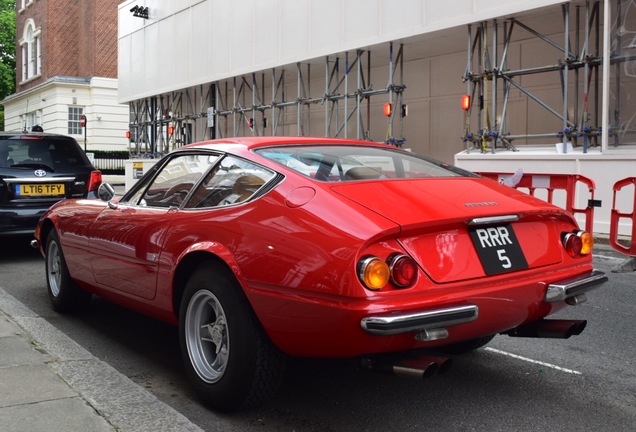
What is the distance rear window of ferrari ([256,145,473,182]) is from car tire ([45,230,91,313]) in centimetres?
256

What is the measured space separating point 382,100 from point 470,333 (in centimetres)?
1907

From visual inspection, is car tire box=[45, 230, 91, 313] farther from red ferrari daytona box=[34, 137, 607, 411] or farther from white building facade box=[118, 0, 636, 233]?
white building facade box=[118, 0, 636, 233]

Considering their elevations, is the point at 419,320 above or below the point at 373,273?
below

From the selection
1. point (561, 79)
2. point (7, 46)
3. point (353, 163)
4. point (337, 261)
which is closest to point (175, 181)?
point (353, 163)

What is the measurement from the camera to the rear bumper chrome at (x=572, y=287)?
10.8 ft

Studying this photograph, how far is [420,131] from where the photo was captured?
782 inches

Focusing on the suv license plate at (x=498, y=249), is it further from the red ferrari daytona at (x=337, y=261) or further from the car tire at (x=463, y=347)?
the car tire at (x=463, y=347)

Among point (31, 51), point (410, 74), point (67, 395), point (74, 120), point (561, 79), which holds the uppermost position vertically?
point (31, 51)

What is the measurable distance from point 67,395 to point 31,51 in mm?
48092

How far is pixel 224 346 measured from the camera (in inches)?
135

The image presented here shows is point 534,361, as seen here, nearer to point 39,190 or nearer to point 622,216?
point 622,216

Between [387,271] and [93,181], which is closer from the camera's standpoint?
[387,271]

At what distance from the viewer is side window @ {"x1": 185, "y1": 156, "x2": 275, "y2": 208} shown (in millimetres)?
3543

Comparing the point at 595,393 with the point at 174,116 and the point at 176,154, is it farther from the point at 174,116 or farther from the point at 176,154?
the point at 174,116
